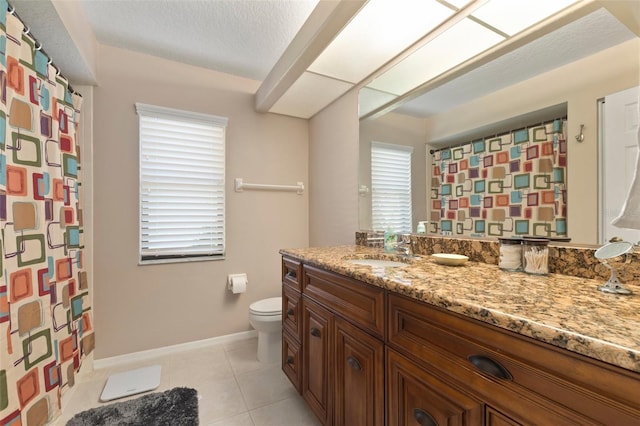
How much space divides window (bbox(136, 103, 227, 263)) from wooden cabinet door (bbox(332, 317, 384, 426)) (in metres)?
1.62

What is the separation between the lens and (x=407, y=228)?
1.76 m

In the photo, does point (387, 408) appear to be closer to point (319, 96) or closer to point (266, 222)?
point (266, 222)

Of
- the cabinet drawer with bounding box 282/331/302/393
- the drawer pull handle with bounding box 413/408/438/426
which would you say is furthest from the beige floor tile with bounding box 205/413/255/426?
the drawer pull handle with bounding box 413/408/438/426

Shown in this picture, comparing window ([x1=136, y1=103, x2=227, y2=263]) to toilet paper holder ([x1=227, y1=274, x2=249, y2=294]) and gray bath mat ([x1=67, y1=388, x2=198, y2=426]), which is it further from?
gray bath mat ([x1=67, y1=388, x2=198, y2=426])

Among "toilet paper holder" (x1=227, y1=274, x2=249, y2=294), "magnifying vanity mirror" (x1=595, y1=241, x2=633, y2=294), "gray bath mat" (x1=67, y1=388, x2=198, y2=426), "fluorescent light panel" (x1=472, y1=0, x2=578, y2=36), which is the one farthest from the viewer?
"toilet paper holder" (x1=227, y1=274, x2=249, y2=294)

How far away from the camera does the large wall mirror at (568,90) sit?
0.94m

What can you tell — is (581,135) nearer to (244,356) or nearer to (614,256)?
(614,256)

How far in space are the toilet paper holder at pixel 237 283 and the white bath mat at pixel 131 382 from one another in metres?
0.75

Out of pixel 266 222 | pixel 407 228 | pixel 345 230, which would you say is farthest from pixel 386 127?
pixel 266 222

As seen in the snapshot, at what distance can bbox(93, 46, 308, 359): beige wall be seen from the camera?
212cm

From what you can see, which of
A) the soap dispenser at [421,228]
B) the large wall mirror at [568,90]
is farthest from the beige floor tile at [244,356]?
the large wall mirror at [568,90]

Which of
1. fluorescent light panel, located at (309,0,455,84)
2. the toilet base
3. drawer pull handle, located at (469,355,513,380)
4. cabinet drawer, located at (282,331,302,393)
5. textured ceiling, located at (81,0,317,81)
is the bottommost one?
the toilet base

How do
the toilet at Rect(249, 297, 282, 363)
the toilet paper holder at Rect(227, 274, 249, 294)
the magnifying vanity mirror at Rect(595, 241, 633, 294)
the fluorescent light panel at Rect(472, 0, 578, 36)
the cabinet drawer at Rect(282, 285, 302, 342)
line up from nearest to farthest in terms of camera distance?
1. the magnifying vanity mirror at Rect(595, 241, 633, 294)
2. the fluorescent light panel at Rect(472, 0, 578, 36)
3. the cabinet drawer at Rect(282, 285, 302, 342)
4. the toilet at Rect(249, 297, 282, 363)
5. the toilet paper holder at Rect(227, 274, 249, 294)

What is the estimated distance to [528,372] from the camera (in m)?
0.59
